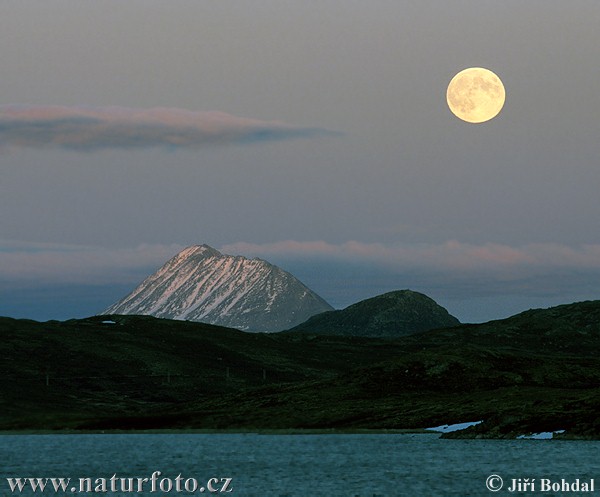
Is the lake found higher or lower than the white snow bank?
higher

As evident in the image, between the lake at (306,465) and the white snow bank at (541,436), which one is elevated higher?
the lake at (306,465)

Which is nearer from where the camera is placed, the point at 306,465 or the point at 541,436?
→ the point at 306,465

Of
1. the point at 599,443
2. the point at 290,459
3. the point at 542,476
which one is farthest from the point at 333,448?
the point at 542,476

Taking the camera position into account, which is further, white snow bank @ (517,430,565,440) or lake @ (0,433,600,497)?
white snow bank @ (517,430,565,440)

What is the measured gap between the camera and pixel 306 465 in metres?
142

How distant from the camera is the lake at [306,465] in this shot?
114 meters

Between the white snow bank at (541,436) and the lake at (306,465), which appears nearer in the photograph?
the lake at (306,465)

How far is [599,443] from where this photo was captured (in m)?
174

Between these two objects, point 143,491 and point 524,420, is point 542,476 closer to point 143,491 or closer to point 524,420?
point 143,491

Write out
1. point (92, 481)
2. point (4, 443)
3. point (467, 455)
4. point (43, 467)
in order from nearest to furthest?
point (92, 481) < point (43, 467) < point (467, 455) < point (4, 443)

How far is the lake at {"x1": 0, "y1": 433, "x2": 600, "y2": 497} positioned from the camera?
114500 mm

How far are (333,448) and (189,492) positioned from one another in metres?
63.3

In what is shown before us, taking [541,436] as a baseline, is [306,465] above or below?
above

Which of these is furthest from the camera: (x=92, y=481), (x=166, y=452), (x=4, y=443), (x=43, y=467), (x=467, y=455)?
(x=4, y=443)
